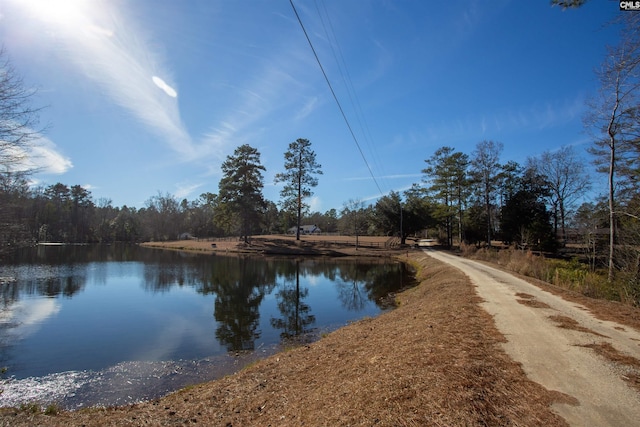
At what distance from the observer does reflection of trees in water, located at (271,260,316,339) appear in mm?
13550

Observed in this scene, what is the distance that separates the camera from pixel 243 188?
54.5 metres

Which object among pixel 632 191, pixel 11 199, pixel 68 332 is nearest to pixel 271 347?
pixel 68 332

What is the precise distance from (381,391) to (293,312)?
1258 cm

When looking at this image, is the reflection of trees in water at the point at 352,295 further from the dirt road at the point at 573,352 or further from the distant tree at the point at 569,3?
the distant tree at the point at 569,3

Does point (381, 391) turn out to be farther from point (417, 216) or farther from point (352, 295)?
point (417, 216)

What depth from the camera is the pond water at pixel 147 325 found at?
864cm

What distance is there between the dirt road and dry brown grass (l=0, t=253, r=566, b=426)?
0.27 metres

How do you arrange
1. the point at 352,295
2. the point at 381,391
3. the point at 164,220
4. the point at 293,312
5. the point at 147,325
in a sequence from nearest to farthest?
the point at 381,391
the point at 147,325
the point at 293,312
the point at 352,295
the point at 164,220

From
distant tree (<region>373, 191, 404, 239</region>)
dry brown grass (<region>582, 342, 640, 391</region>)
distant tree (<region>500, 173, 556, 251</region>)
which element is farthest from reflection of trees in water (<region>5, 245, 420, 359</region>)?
distant tree (<region>500, 173, 556, 251</region>)

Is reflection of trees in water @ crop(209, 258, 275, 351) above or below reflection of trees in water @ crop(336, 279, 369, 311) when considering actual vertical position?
below

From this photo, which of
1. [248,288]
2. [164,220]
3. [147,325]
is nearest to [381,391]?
[147,325]

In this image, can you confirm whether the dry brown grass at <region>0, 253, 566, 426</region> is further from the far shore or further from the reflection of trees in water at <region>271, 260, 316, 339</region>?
the far shore

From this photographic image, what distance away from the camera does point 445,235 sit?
5391 cm

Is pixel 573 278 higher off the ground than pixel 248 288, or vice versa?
pixel 573 278
